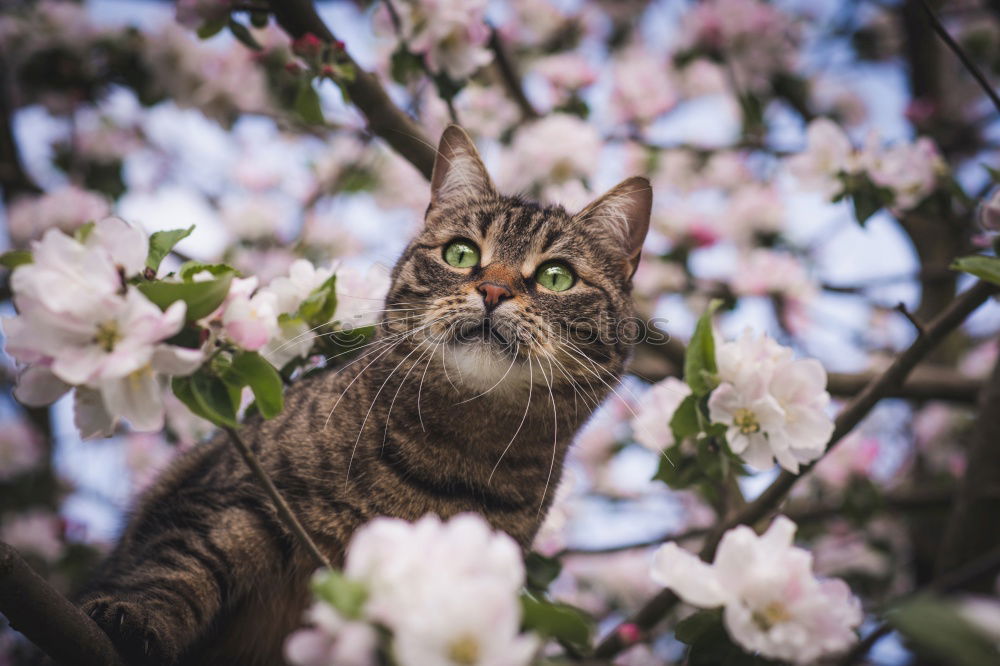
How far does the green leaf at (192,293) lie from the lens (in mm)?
995

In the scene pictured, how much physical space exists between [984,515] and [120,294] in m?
2.68

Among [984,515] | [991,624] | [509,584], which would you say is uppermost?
[991,624]

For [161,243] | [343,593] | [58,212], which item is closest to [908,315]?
[343,593]

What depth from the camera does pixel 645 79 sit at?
3.96 meters

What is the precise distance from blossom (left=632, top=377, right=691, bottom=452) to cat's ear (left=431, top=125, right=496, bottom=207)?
32.7 inches

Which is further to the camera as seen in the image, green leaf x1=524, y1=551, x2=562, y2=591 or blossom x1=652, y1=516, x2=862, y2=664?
green leaf x1=524, y1=551, x2=562, y2=591

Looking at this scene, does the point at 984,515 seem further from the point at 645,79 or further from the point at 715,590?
the point at 645,79

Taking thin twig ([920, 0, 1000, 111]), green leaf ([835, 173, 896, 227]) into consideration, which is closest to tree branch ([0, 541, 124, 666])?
Result: thin twig ([920, 0, 1000, 111])

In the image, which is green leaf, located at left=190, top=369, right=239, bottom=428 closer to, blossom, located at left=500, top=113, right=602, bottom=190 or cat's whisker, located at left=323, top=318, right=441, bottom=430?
cat's whisker, located at left=323, top=318, right=441, bottom=430

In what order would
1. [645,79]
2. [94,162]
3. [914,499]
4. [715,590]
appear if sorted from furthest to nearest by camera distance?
[645,79] → [94,162] → [914,499] → [715,590]

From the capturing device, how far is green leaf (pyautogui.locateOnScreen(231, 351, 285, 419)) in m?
1.10

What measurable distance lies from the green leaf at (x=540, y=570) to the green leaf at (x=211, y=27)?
1.61 metres

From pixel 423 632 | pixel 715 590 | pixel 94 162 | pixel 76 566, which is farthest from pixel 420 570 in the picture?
pixel 94 162

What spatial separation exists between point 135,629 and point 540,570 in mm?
888
